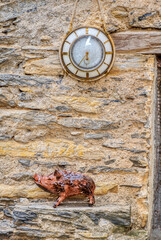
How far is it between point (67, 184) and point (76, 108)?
0.56 meters

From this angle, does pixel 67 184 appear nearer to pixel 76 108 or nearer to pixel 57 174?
pixel 57 174

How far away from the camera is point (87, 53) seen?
2.10m

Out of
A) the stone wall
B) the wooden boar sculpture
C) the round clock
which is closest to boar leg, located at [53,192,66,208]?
the wooden boar sculpture

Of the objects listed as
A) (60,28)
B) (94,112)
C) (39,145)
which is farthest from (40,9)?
(39,145)

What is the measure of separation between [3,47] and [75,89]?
25.5 inches

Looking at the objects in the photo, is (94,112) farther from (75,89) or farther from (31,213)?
(31,213)

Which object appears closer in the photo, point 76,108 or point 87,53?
point 87,53

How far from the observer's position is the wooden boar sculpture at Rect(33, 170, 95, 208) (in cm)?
204

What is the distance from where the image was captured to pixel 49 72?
224 centimetres

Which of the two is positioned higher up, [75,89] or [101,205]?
[75,89]

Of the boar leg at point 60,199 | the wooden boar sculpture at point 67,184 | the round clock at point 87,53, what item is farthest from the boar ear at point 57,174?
the round clock at point 87,53

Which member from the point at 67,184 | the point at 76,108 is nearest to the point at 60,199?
the point at 67,184

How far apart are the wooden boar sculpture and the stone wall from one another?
0.10 m

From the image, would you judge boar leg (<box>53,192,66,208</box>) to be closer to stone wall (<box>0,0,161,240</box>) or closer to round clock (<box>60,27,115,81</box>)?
stone wall (<box>0,0,161,240</box>)
